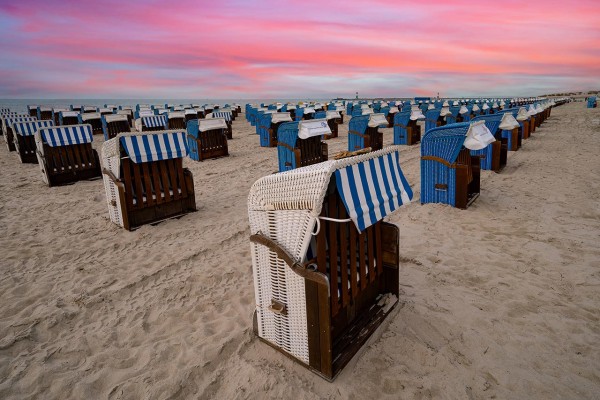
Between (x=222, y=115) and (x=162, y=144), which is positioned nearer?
(x=162, y=144)

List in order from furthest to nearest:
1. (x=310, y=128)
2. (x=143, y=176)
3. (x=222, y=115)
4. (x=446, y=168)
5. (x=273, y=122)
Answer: (x=222, y=115), (x=273, y=122), (x=310, y=128), (x=446, y=168), (x=143, y=176)

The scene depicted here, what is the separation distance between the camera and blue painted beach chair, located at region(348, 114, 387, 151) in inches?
521

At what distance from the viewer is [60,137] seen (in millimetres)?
9445

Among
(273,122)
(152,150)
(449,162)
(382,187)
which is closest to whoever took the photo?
(382,187)

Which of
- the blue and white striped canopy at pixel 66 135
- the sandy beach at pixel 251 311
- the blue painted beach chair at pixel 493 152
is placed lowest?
the sandy beach at pixel 251 311

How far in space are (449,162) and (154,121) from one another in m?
13.4

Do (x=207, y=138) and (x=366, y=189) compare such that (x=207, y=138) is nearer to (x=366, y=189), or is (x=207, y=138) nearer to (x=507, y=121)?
(x=507, y=121)

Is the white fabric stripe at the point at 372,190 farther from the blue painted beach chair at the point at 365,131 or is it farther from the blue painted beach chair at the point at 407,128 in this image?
the blue painted beach chair at the point at 407,128

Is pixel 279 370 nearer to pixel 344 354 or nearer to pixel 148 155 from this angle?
pixel 344 354

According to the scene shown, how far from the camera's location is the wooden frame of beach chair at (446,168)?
6.79m

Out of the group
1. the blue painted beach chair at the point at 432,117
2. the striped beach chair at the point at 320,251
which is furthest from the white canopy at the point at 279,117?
the striped beach chair at the point at 320,251

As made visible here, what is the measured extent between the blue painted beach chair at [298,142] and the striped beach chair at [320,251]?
6421 mm

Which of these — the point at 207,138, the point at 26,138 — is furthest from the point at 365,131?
the point at 26,138

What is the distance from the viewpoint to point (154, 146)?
20.3ft
